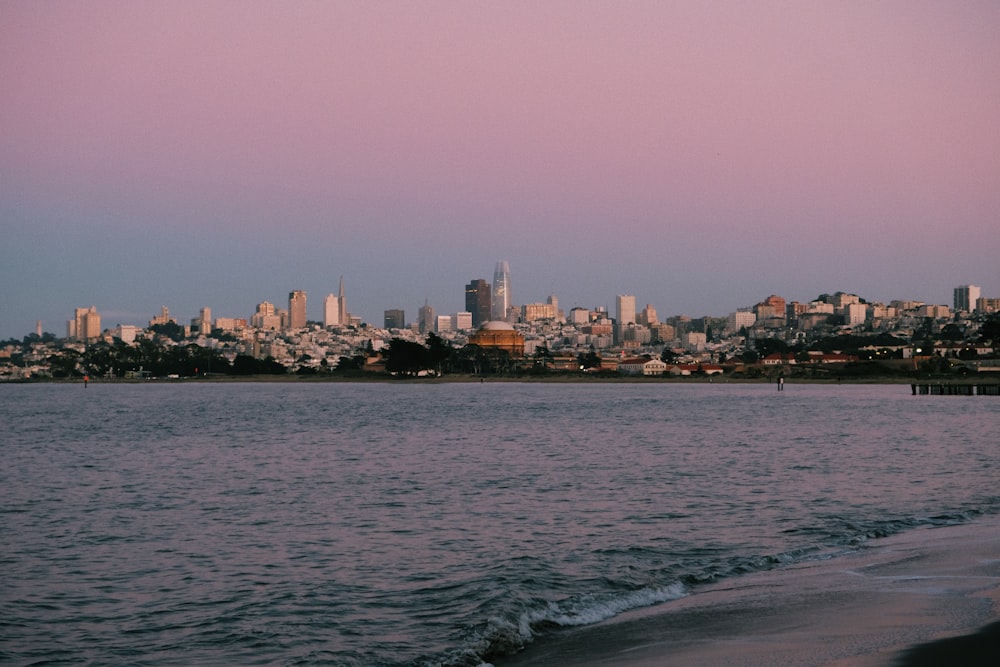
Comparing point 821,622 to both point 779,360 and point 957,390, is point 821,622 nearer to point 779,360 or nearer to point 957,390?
point 957,390

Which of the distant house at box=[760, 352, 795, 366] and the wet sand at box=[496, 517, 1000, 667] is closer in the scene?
the wet sand at box=[496, 517, 1000, 667]

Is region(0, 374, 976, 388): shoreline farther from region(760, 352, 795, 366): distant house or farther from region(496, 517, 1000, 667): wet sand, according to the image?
region(496, 517, 1000, 667): wet sand

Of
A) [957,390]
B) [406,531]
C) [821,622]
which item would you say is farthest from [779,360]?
[821,622]

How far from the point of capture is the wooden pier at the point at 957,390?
327 feet

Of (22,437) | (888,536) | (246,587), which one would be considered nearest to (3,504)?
(246,587)

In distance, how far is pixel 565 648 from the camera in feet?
34.5

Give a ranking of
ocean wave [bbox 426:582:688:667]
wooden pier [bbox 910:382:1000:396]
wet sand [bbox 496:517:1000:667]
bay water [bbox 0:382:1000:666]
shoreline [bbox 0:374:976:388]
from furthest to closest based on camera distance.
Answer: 1. shoreline [bbox 0:374:976:388]
2. wooden pier [bbox 910:382:1000:396]
3. bay water [bbox 0:382:1000:666]
4. ocean wave [bbox 426:582:688:667]
5. wet sand [bbox 496:517:1000:667]

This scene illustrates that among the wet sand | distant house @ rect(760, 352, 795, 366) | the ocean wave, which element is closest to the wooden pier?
distant house @ rect(760, 352, 795, 366)

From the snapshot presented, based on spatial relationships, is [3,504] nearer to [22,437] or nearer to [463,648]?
[463,648]

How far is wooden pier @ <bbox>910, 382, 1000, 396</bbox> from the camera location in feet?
327

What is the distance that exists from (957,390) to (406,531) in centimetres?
9454

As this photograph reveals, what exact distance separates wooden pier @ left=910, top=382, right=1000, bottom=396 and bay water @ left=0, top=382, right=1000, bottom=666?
61.6m

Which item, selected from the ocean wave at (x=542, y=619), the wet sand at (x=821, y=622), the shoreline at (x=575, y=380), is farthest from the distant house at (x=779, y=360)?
the ocean wave at (x=542, y=619)

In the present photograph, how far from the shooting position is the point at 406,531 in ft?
60.9
